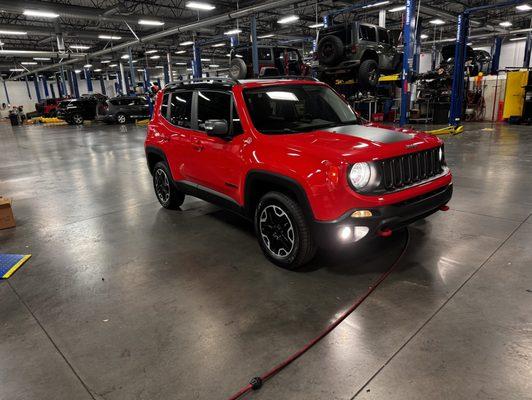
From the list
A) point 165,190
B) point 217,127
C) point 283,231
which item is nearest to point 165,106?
point 165,190

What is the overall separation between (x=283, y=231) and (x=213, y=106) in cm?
157

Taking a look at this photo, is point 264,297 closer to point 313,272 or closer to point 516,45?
point 313,272

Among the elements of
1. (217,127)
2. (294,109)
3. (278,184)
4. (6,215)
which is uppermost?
(294,109)

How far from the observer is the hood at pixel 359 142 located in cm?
277

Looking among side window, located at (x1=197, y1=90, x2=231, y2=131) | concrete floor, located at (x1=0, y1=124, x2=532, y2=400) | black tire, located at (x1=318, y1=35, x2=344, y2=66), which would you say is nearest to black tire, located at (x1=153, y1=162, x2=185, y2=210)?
concrete floor, located at (x1=0, y1=124, x2=532, y2=400)

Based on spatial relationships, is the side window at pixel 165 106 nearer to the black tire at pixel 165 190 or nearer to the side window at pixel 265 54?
the black tire at pixel 165 190

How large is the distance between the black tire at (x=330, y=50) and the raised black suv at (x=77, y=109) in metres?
16.5

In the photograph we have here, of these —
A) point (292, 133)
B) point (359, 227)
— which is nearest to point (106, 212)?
point (292, 133)

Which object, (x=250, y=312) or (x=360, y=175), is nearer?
(x=250, y=312)

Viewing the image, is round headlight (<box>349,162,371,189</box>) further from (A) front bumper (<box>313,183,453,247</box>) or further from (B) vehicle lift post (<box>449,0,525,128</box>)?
(B) vehicle lift post (<box>449,0,525,128</box>)

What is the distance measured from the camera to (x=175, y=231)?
436 cm

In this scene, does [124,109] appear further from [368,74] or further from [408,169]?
[408,169]

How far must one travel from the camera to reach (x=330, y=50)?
11.9m

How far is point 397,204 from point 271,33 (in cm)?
2413
